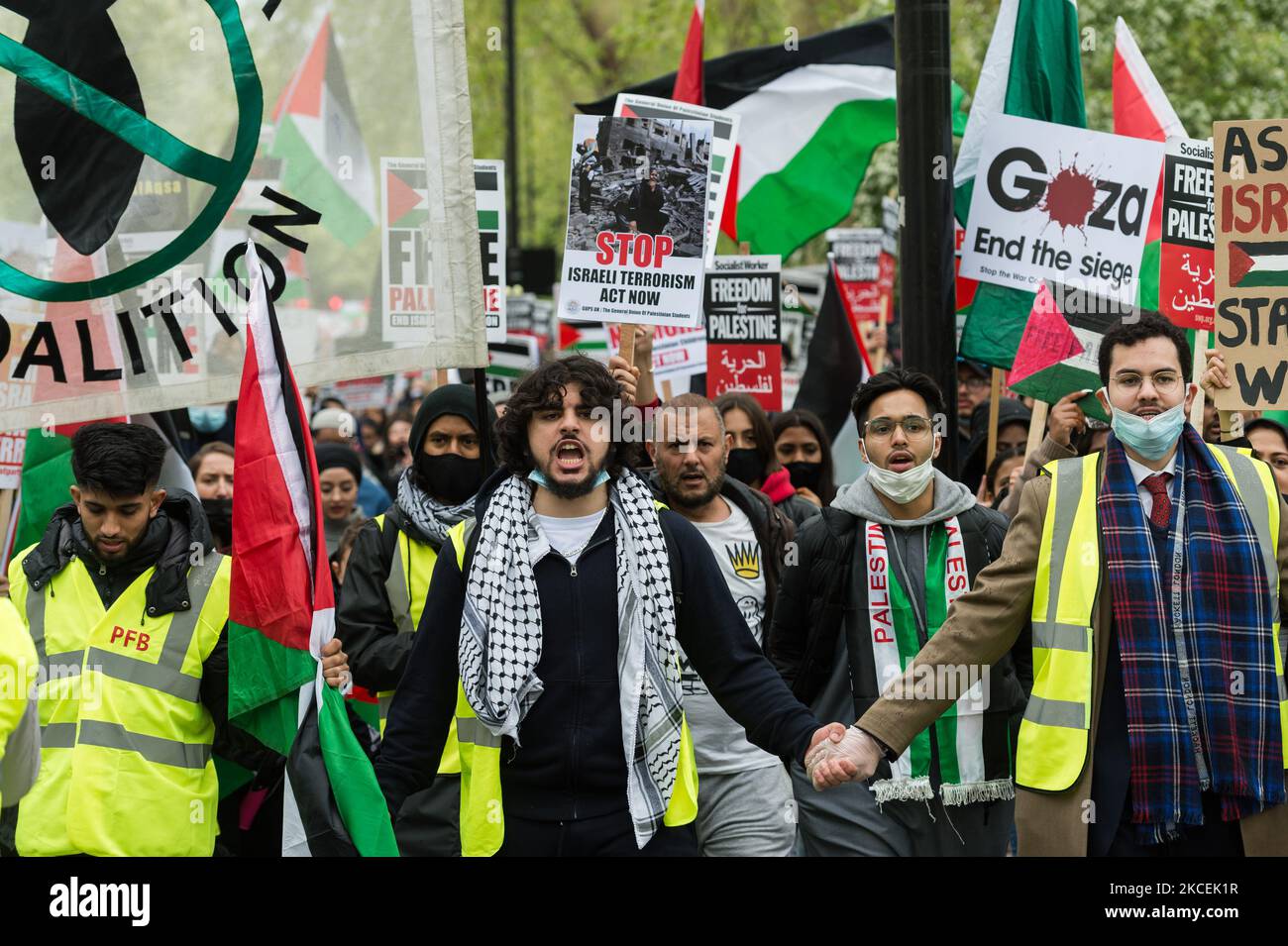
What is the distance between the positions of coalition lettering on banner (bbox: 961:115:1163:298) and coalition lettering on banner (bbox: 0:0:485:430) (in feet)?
11.0

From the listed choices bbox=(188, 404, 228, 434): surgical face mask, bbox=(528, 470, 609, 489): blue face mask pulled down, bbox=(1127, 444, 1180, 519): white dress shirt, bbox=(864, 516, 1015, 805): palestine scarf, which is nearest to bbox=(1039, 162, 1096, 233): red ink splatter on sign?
bbox=(864, 516, 1015, 805): palestine scarf

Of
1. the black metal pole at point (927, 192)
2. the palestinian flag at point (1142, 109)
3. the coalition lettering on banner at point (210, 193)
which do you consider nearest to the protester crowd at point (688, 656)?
the coalition lettering on banner at point (210, 193)

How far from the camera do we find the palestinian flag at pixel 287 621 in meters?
4.99

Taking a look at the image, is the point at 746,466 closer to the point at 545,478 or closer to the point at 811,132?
the point at 545,478

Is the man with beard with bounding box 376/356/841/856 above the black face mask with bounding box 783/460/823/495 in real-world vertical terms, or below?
below

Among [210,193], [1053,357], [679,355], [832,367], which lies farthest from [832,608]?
[832,367]

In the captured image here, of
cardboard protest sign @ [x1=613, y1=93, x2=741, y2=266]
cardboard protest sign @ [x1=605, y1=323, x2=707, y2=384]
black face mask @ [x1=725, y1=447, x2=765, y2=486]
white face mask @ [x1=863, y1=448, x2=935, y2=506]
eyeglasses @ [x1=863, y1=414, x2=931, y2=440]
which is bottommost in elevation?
white face mask @ [x1=863, y1=448, x2=935, y2=506]

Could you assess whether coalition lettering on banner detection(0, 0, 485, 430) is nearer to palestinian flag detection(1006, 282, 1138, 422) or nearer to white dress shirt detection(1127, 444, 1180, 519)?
white dress shirt detection(1127, 444, 1180, 519)

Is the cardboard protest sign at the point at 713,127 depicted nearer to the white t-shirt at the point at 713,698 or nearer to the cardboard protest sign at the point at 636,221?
the cardboard protest sign at the point at 636,221

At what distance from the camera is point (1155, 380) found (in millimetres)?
4887

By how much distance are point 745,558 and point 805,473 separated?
187 centimetres

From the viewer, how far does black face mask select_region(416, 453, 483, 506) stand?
6.54 metres

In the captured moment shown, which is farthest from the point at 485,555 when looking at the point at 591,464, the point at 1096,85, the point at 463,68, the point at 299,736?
the point at 1096,85

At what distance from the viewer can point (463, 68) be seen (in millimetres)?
5680
